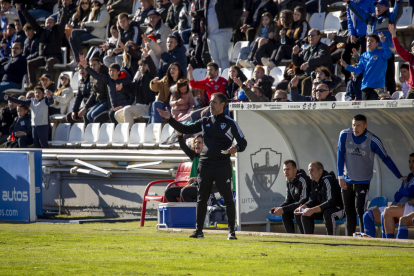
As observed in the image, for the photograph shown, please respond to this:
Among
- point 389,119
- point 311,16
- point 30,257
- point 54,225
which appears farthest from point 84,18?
point 30,257

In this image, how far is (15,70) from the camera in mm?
18641

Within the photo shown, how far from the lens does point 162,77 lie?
46.6 ft

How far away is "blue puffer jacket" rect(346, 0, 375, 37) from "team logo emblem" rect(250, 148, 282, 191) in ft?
9.90

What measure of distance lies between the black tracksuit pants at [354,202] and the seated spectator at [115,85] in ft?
23.4

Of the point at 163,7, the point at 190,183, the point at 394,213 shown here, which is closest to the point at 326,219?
the point at 394,213

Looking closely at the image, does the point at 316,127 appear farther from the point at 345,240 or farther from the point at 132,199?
the point at 132,199

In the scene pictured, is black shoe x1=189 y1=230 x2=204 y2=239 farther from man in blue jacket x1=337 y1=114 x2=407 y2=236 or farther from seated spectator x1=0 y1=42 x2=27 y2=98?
seated spectator x1=0 y1=42 x2=27 y2=98

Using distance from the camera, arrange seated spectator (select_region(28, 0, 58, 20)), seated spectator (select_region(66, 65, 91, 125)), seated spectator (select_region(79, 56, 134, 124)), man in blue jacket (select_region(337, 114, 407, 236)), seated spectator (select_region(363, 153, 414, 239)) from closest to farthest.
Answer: seated spectator (select_region(363, 153, 414, 239)) < man in blue jacket (select_region(337, 114, 407, 236)) < seated spectator (select_region(79, 56, 134, 124)) < seated spectator (select_region(66, 65, 91, 125)) < seated spectator (select_region(28, 0, 58, 20))

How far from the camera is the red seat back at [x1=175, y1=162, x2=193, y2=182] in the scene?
11.1m

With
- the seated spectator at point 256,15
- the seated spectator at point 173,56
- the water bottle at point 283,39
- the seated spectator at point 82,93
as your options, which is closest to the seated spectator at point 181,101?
the seated spectator at point 173,56

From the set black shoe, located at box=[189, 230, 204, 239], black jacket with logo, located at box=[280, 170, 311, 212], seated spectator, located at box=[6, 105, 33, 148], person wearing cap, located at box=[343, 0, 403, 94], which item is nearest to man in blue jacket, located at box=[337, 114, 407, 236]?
black jacket with logo, located at box=[280, 170, 311, 212]

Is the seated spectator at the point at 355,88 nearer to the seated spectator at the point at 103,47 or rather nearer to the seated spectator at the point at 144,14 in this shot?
the seated spectator at the point at 144,14

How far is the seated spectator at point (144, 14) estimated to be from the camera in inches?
641

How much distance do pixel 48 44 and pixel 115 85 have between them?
4768mm
